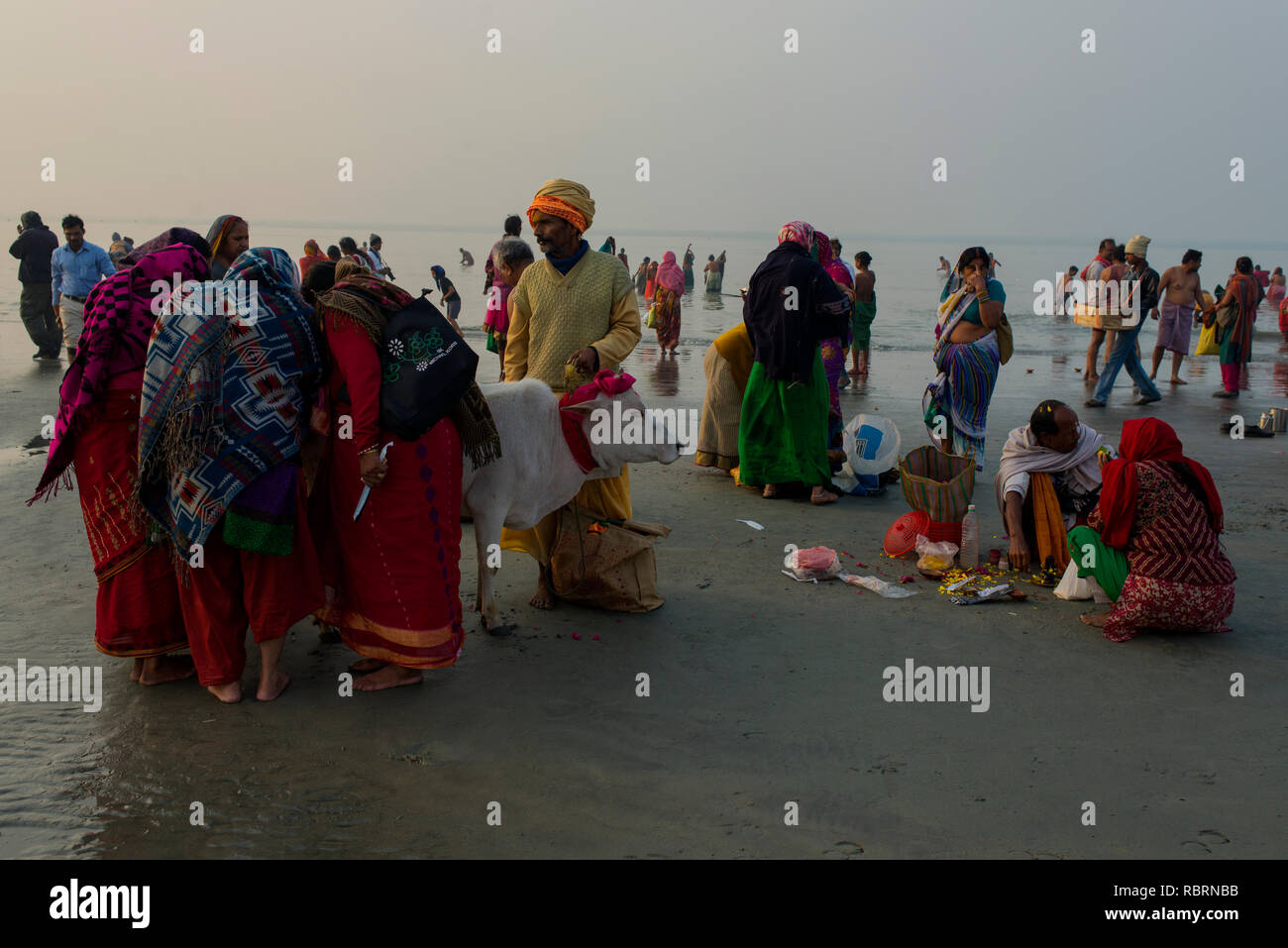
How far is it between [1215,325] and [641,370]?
832 centimetres

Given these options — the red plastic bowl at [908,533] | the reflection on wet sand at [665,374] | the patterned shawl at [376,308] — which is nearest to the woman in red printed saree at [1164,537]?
the red plastic bowl at [908,533]

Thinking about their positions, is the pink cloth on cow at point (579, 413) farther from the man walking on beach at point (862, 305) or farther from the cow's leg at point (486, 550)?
the man walking on beach at point (862, 305)

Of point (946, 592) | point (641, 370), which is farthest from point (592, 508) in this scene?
point (641, 370)

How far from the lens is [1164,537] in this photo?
16.6ft

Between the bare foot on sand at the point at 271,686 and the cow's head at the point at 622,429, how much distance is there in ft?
5.86

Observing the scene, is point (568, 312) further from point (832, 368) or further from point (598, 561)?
point (832, 368)

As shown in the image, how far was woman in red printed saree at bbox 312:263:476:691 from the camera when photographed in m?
4.12

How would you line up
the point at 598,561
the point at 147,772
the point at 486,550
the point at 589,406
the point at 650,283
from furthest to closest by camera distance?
the point at 650,283
the point at 598,561
the point at 589,406
the point at 486,550
the point at 147,772

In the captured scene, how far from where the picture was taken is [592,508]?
5496 mm

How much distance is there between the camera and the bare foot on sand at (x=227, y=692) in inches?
168

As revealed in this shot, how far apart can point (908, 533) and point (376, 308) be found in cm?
377

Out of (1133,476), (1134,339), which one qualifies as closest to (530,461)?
(1133,476)

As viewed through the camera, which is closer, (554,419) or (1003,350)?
(554,419)
